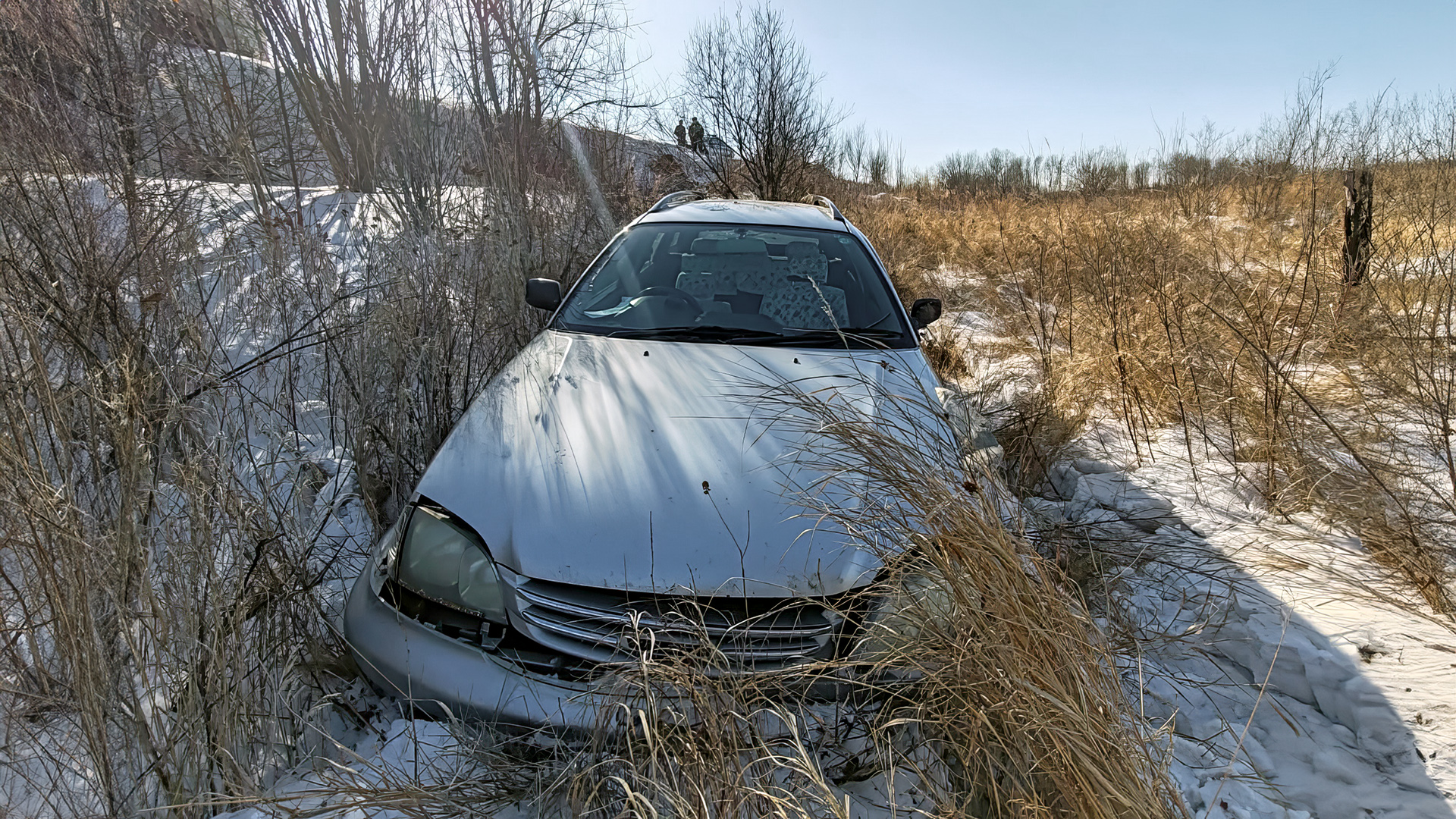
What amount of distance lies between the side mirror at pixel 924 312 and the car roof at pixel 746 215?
59 cm

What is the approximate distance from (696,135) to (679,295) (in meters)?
8.59

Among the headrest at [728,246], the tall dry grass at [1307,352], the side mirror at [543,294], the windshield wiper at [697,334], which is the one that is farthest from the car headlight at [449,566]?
the tall dry grass at [1307,352]

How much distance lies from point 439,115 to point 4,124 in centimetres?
477

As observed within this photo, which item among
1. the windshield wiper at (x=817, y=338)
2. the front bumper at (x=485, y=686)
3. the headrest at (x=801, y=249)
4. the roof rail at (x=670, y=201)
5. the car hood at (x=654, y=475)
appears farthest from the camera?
the roof rail at (x=670, y=201)

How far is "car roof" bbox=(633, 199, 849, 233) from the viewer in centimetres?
317

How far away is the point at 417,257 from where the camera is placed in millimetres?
3877

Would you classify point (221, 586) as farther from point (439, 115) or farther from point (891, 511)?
point (439, 115)

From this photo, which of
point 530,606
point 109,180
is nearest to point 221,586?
point 530,606

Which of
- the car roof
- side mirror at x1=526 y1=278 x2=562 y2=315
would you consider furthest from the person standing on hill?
side mirror at x1=526 y1=278 x2=562 y2=315

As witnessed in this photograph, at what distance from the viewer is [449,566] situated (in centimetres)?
155

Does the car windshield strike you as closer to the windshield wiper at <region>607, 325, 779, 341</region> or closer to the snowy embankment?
the windshield wiper at <region>607, 325, 779, 341</region>

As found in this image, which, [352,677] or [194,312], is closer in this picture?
[352,677]

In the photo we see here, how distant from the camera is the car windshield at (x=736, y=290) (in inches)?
98.8

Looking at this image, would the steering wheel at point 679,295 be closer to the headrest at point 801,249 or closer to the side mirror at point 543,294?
the side mirror at point 543,294
